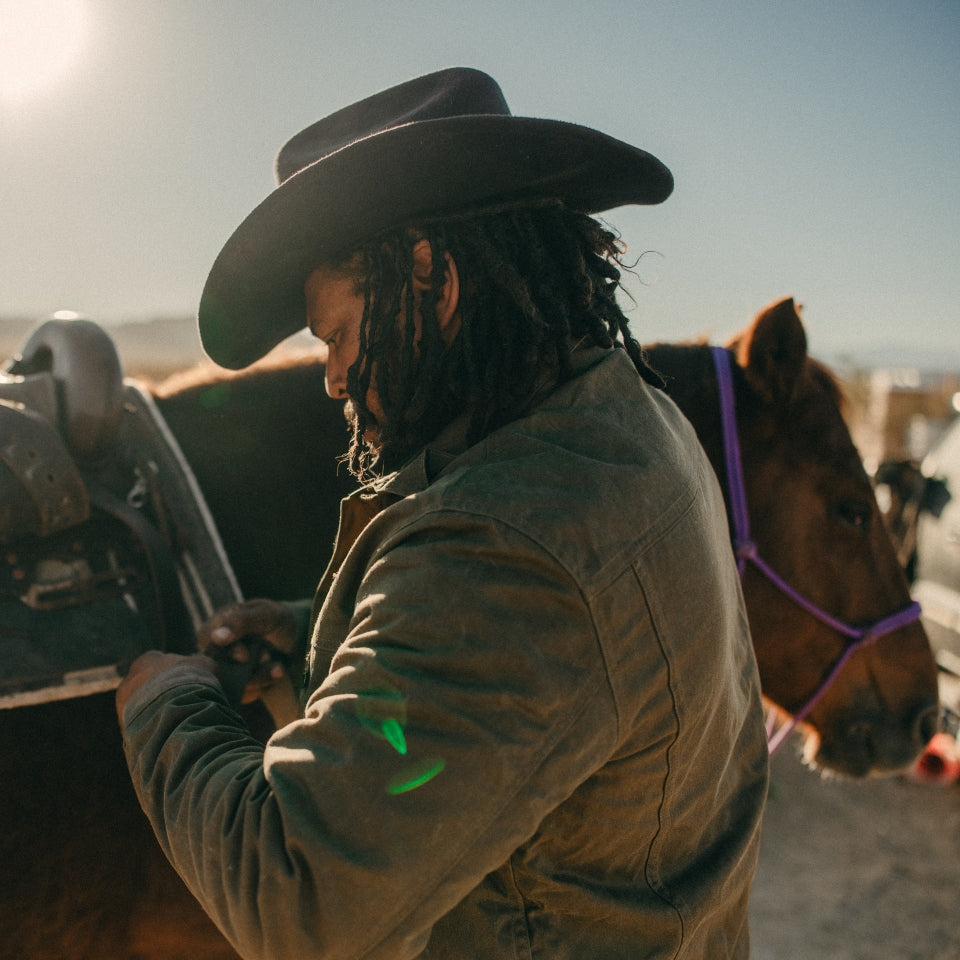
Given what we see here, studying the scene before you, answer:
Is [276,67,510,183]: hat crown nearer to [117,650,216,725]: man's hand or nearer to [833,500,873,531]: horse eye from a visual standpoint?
[117,650,216,725]: man's hand

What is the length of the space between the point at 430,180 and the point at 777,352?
118 centimetres

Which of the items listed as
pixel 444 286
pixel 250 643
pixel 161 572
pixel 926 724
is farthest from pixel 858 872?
pixel 444 286

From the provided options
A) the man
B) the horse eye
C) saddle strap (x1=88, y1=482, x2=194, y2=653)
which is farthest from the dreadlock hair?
the horse eye

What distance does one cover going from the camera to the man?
76cm

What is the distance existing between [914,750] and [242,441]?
197 centimetres

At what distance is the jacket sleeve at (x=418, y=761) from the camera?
29.5 inches

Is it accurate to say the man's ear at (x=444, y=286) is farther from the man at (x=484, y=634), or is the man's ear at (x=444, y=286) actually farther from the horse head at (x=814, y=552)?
the horse head at (x=814, y=552)

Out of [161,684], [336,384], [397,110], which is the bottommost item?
[161,684]

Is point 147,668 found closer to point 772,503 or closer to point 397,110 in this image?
point 397,110

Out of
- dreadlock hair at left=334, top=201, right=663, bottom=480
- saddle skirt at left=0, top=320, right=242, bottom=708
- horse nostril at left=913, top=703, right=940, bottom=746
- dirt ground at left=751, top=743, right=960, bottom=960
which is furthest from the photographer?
dirt ground at left=751, top=743, right=960, bottom=960

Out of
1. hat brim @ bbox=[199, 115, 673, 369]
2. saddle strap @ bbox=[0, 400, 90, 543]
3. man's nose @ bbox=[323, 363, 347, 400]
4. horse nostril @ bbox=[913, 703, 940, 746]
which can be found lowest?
horse nostril @ bbox=[913, 703, 940, 746]

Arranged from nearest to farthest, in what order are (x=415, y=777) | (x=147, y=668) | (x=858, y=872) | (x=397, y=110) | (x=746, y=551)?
(x=415, y=777)
(x=147, y=668)
(x=397, y=110)
(x=746, y=551)
(x=858, y=872)

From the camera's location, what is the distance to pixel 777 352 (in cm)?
186

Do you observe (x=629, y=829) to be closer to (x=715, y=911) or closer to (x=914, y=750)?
(x=715, y=911)
